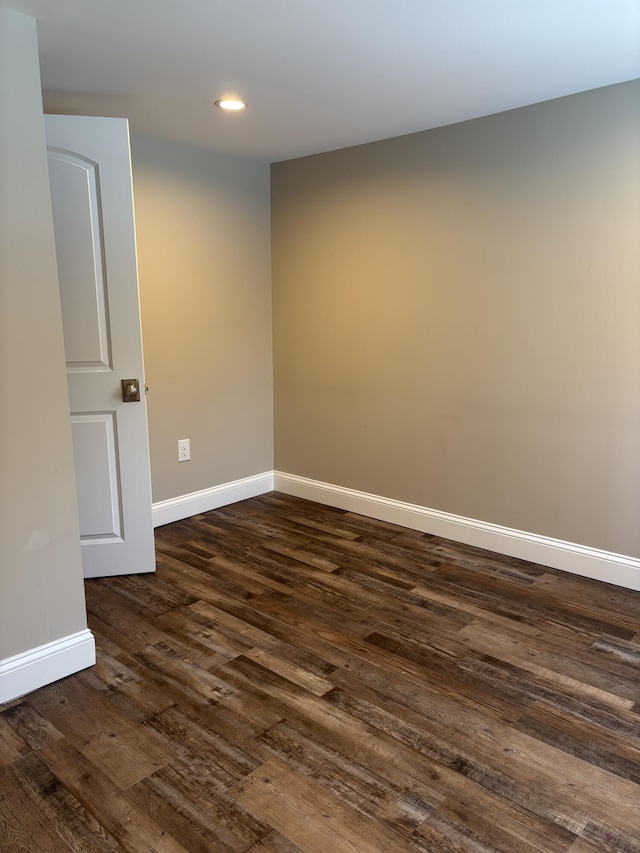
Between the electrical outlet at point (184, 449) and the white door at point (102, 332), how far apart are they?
0.81 metres

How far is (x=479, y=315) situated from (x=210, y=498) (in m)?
2.01

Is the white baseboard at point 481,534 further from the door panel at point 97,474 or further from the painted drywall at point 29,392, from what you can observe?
the painted drywall at point 29,392

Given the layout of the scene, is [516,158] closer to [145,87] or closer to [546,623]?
[145,87]

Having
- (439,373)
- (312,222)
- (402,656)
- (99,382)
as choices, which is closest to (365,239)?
(312,222)

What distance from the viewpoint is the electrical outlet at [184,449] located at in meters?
3.77

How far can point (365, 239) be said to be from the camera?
3650 millimetres

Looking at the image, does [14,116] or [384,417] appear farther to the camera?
[384,417]

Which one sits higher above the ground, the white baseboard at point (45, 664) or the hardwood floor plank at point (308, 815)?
the white baseboard at point (45, 664)

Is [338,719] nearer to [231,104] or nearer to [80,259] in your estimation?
[80,259]

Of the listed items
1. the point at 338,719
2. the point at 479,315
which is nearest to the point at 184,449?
the point at 479,315

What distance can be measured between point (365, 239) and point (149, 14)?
6.18 ft

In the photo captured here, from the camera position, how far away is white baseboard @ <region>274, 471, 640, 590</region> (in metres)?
2.97

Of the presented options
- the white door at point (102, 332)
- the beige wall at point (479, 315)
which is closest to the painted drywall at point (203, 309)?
the beige wall at point (479, 315)

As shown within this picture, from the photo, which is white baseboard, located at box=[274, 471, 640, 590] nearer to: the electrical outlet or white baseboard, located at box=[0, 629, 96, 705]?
the electrical outlet
